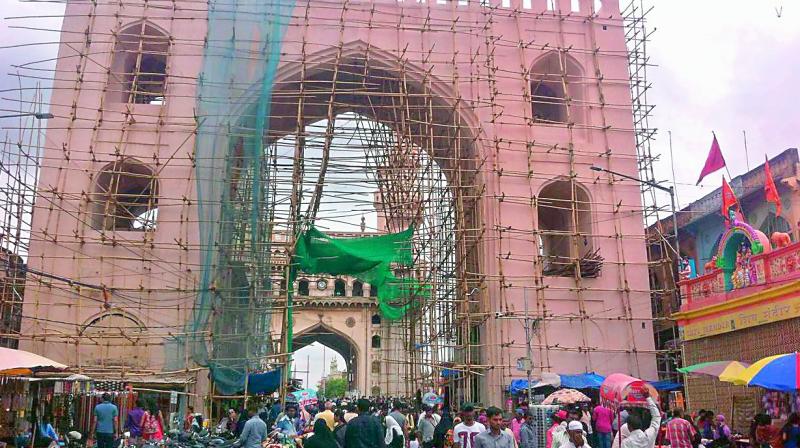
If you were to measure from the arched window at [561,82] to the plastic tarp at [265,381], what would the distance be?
31.7ft

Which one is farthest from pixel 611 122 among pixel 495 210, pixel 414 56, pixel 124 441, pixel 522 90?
pixel 124 441

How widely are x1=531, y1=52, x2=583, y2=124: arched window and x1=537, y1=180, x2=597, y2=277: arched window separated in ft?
6.67

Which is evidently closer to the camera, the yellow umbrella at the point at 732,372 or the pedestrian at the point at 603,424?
the yellow umbrella at the point at 732,372

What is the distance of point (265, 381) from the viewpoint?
1650 centimetres

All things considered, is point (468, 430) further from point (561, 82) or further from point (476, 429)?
point (561, 82)

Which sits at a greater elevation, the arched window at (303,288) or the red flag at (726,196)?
the arched window at (303,288)

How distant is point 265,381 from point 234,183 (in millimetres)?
5187

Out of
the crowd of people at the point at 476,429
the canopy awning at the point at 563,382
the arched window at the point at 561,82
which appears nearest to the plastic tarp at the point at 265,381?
the crowd of people at the point at 476,429

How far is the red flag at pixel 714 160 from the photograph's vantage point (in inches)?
699

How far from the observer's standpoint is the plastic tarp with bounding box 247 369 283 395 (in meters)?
16.4

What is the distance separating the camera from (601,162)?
20156mm

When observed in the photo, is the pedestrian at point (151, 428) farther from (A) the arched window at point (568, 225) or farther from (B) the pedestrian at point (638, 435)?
(A) the arched window at point (568, 225)

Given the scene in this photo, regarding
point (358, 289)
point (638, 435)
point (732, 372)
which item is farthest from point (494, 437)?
point (358, 289)

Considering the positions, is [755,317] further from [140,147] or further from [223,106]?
[140,147]
